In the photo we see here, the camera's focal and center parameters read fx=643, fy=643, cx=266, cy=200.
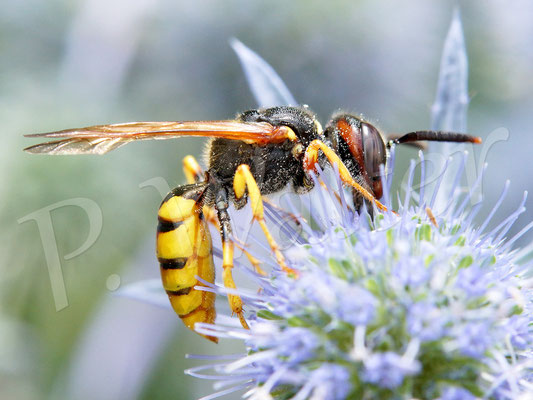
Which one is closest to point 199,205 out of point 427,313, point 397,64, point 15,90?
point 427,313

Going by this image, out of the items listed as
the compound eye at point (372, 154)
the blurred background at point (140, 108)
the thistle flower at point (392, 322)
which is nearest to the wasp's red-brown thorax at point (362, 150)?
the compound eye at point (372, 154)

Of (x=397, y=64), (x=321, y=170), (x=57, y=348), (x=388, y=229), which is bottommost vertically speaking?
(x=57, y=348)

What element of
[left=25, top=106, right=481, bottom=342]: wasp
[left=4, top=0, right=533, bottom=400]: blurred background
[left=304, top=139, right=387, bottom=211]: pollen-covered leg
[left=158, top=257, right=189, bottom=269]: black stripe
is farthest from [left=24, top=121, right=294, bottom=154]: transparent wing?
[left=4, top=0, right=533, bottom=400]: blurred background

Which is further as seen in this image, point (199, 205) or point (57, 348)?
point (57, 348)

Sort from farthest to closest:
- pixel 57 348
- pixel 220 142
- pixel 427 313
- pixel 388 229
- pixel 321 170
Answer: pixel 57 348 → pixel 220 142 → pixel 321 170 → pixel 388 229 → pixel 427 313

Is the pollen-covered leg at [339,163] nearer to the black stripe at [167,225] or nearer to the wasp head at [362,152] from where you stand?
the wasp head at [362,152]

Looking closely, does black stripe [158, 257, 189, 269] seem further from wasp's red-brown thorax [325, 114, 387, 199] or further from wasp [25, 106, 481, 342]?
wasp's red-brown thorax [325, 114, 387, 199]

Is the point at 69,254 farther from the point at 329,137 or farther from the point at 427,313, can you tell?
the point at 427,313

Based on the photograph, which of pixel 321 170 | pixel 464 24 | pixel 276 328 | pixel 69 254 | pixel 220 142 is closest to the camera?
pixel 276 328
